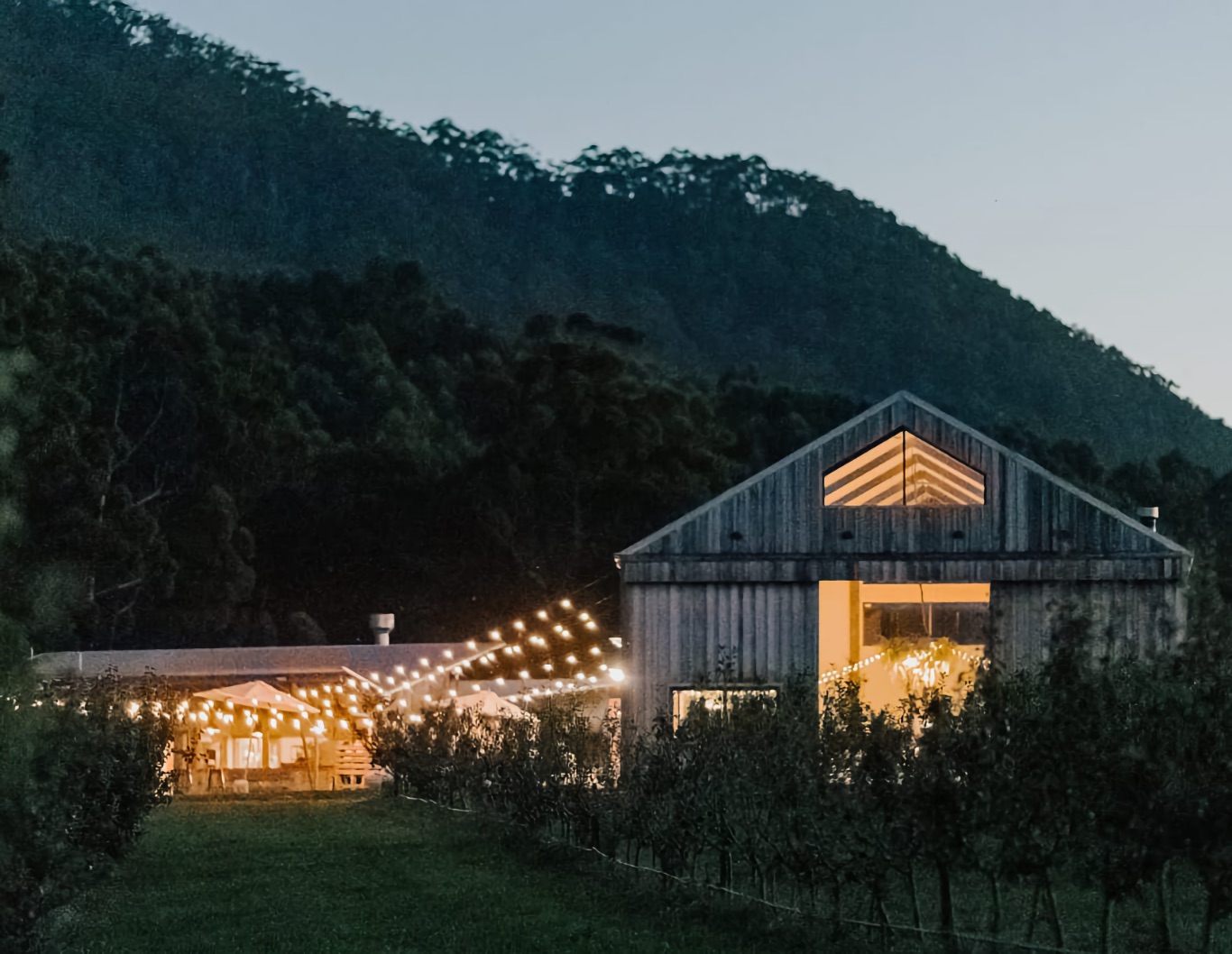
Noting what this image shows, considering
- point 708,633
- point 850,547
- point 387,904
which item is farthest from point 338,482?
point 387,904

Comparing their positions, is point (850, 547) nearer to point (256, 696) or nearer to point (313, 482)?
point (256, 696)

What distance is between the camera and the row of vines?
11.8m

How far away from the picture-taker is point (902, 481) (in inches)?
1029

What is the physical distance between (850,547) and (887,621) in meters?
6.42


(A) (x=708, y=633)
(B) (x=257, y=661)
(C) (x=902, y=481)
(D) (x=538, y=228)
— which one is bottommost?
(B) (x=257, y=661)

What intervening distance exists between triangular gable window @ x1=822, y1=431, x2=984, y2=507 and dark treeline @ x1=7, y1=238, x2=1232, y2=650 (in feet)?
84.6

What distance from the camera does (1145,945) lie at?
1281 centimetres

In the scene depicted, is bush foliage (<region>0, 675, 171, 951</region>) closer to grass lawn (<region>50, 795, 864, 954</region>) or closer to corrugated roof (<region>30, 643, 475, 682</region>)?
grass lawn (<region>50, 795, 864, 954</region>)

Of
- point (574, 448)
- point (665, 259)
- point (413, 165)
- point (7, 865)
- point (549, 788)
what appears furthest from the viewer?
point (413, 165)

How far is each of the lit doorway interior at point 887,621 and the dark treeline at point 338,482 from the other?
2054cm

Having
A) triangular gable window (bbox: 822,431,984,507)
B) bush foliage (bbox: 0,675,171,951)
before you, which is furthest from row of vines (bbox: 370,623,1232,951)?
triangular gable window (bbox: 822,431,984,507)

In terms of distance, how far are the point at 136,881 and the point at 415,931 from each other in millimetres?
5253

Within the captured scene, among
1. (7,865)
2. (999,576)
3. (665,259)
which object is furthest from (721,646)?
(665,259)

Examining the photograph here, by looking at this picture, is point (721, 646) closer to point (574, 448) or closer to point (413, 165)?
point (574, 448)
